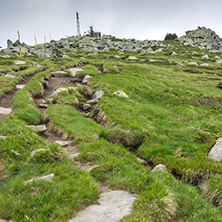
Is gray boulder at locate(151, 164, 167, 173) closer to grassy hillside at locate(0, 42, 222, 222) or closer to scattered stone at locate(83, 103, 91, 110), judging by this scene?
grassy hillside at locate(0, 42, 222, 222)

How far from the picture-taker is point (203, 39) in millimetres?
130875

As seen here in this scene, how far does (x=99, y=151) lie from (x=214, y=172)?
5.87 metres

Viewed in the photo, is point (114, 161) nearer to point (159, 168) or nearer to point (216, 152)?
point (159, 168)

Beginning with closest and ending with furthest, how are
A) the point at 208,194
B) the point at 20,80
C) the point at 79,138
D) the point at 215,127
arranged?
the point at 208,194 < the point at 79,138 < the point at 215,127 < the point at 20,80

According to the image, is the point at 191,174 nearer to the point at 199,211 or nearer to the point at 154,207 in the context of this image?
the point at 199,211

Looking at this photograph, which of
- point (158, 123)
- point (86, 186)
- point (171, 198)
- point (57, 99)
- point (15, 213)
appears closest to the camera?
point (15, 213)

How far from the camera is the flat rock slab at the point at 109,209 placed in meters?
4.80

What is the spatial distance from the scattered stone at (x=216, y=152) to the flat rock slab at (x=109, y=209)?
6.00 meters

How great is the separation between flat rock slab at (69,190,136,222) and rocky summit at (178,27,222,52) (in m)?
130

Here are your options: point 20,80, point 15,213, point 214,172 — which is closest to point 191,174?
point 214,172

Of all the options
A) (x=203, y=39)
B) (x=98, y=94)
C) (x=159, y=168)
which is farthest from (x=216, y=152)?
(x=203, y=39)

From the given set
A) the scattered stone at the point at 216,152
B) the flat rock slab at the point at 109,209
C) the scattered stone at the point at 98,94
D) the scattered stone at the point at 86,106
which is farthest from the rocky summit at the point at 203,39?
the flat rock slab at the point at 109,209

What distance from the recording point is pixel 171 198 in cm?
555

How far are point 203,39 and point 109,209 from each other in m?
156
